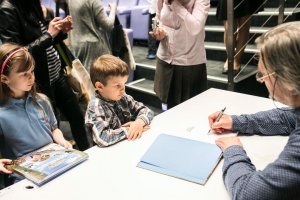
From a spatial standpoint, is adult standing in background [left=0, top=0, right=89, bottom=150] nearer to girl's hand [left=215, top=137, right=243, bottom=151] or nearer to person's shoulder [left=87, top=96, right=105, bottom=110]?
person's shoulder [left=87, top=96, right=105, bottom=110]

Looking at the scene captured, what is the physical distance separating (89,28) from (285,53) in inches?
78.4

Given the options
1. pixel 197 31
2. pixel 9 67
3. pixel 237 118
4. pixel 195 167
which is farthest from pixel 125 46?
pixel 195 167

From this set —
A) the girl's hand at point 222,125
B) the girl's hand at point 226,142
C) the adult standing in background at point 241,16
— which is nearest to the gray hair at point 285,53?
the girl's hand at point 226,142

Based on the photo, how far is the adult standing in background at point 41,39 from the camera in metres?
1.64

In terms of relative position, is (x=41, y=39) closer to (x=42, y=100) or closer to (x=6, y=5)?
(x=6, y=5)

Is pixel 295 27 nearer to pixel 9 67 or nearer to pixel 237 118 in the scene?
pixel 237 118

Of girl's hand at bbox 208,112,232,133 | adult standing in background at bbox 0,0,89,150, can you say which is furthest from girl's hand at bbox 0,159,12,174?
girl's hand at bbox 208,112,232,133

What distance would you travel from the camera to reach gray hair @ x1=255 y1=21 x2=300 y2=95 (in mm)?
746

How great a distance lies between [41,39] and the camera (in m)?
1.70

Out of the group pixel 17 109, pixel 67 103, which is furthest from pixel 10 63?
pixel 67 103

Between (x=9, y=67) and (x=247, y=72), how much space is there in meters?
2.24

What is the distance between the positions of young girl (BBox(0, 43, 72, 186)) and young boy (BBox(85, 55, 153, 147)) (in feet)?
0.81

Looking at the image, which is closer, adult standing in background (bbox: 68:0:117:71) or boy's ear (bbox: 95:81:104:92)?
boy's ear (bbox: 95:81:104:92)

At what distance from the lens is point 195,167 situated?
3.49 ft
